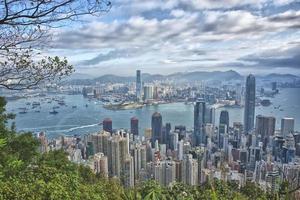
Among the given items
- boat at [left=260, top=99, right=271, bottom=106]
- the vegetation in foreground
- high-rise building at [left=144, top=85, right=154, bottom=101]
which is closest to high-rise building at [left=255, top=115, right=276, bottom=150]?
boat at [left=260, top=99, right=271, bottom=106]

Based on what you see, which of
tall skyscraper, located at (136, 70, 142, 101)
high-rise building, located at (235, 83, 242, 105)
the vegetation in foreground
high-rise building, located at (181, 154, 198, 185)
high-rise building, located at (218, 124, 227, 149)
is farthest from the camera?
tall skyscraper, located at (136, 70, 142, 101)

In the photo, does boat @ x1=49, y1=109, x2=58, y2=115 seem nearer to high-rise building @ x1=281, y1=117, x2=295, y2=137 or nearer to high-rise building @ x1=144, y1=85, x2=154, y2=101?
high-rise building @ x1=144, y1=85, x2=154, y2=101

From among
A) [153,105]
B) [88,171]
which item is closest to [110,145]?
[88,171]

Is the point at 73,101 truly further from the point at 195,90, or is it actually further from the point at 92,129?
the point at 195,90

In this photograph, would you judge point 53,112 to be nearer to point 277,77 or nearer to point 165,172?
point 165,172

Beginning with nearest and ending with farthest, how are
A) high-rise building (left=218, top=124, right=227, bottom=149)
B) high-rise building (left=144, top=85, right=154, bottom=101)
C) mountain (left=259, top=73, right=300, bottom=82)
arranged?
high-rise building (left=218, top=124, right=227, bottom=149) → high-rise building (left=144, top=85, right=154, bottom=101) → mountain (left=259, top=73, right=300, bottom=82)

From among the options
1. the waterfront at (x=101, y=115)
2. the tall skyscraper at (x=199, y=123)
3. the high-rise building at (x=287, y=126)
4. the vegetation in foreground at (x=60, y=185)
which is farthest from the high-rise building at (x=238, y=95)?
the vegetation in foreground at (x=60, y=185)
